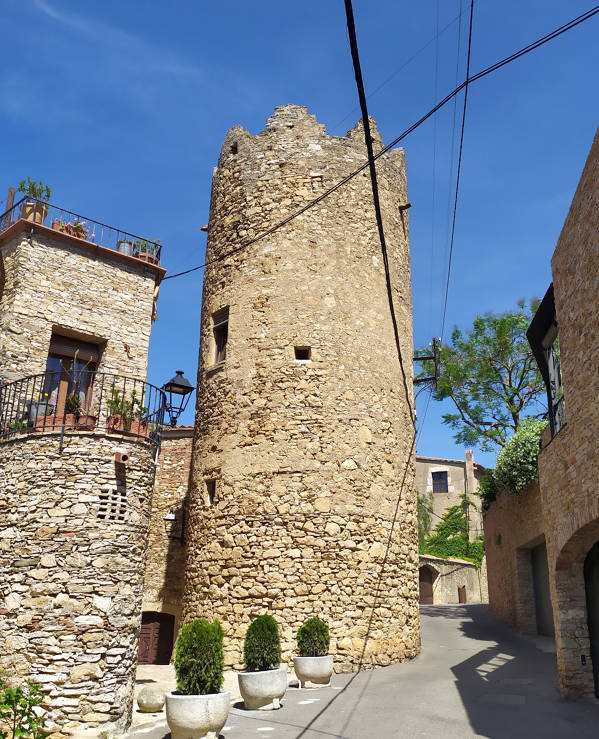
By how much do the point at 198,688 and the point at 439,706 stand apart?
3.43 m

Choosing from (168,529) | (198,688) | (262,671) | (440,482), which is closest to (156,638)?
(168,529)

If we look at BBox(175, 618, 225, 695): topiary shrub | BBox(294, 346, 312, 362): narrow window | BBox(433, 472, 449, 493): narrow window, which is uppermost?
BBox(433, 472, 449, 493): narrow window

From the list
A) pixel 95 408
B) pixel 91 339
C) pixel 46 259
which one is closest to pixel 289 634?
pixel 95 408

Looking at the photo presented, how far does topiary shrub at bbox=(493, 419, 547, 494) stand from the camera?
14.4 metres

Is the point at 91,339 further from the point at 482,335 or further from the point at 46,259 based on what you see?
the point at 482,335

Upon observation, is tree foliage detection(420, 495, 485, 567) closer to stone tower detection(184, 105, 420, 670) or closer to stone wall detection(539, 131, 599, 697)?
stone tower detection(184, 105, 420, 670)

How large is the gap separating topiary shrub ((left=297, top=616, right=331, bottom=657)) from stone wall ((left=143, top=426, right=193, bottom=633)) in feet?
15.8

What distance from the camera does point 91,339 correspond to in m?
13.5

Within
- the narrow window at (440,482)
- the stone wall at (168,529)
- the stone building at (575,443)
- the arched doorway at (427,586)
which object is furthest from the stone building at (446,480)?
the stone building at (575,443)

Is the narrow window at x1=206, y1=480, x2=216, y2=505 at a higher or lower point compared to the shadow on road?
higher

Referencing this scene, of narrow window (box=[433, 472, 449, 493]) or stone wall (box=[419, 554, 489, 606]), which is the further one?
narrow window (box=[433, 472, 449, 493])

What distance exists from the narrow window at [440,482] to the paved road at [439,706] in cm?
2052

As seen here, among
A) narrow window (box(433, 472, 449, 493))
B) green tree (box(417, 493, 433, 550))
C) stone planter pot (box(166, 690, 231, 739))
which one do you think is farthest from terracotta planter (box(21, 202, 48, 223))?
narrow window (box(433, 472, 449, 493))

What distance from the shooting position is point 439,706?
351 inches
